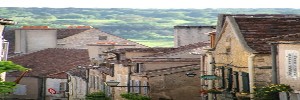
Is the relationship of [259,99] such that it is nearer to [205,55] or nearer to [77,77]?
[205,55]

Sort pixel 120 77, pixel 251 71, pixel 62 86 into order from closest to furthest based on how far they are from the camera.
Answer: pixel 251 71 → pixel 120 77 → pixel 62 86

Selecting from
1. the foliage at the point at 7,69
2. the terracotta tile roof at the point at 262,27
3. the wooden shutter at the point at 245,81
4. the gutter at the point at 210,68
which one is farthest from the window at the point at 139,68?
the foliage at the point at 7,69

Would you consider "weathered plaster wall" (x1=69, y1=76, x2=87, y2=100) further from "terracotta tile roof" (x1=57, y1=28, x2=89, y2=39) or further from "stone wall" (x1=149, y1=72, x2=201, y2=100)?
"terracotta tile roof" (x1=57, y1=28, x2=89, y2=39)

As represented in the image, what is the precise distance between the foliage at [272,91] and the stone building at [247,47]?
1.57 m

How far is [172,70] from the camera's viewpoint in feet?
165

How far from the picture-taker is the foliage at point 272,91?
107 ft

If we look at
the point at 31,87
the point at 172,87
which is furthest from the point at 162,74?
the point at 31,87

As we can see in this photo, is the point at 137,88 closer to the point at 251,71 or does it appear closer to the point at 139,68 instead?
the point at 139,68

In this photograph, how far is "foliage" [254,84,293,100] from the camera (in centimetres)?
3262

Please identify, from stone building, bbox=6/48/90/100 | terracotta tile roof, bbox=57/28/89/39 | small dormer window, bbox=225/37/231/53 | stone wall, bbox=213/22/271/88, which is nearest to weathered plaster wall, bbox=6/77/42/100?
stone building, bbox=6/48/90/100

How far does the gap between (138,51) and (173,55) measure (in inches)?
286

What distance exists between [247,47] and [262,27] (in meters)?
2.15

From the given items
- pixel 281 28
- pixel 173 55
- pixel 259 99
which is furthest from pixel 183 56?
pixel 259 99

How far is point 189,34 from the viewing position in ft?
219
